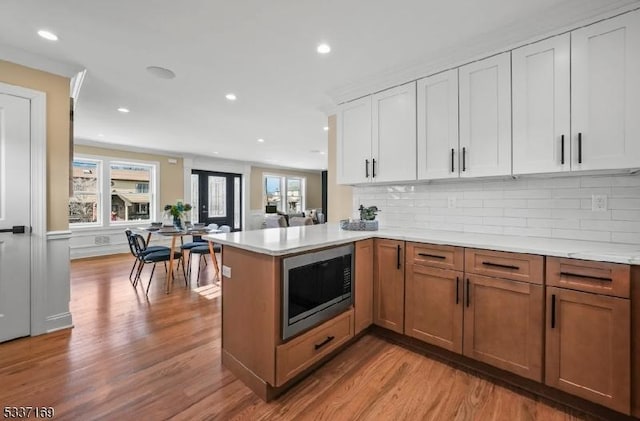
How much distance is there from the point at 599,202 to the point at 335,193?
2.46 meters

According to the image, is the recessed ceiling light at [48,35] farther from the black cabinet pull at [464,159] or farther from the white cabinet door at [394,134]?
the black cabinet pull at [464,159]

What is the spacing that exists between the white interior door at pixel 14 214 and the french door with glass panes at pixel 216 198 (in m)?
5.47

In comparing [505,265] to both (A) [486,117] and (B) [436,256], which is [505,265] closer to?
(B) [436,256]

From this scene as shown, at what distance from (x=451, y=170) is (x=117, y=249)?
22.9 feet

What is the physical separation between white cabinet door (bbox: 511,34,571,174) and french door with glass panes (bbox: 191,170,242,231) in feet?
25.1

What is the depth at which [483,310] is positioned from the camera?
190 centimetres

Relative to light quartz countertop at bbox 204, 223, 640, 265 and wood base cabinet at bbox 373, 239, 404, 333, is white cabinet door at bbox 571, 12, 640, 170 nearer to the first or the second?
light quartz countertop at bbox 204, 223, 640, 265

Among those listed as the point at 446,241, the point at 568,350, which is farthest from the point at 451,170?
the point at 568,350

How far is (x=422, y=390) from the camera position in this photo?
1.80m

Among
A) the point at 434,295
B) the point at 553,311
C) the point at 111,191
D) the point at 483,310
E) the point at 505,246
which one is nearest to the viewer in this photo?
the point at 553,311

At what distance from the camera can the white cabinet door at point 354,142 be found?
291 centimetres

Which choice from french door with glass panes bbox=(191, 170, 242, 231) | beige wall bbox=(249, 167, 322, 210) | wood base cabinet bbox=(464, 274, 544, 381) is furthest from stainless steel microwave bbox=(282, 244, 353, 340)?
beige wall bbox=(249, 167, 322, 210)

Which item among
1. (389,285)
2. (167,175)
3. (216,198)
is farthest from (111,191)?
(389,285)

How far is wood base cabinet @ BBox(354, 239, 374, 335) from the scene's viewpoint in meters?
2.29
